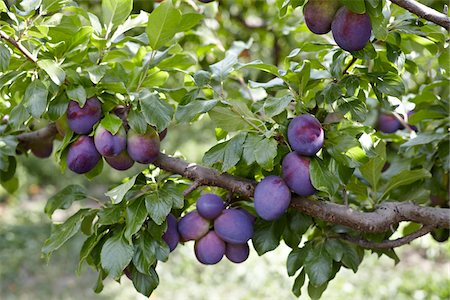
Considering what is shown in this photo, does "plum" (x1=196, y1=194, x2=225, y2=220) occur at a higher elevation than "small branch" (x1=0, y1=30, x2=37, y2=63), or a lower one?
lower

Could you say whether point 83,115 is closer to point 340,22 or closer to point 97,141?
point 97,141

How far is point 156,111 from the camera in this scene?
3.51 feet

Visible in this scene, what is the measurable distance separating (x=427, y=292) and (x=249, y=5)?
189 centimetres

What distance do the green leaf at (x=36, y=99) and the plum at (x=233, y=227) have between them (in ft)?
1.25

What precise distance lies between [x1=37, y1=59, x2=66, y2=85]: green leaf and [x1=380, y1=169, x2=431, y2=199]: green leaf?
71 cm

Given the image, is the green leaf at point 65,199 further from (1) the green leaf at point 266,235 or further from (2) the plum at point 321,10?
(2) the plum at point 321,10

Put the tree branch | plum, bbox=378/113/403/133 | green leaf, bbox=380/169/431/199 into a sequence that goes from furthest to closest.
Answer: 1. plum, bbox=378/113/403/133
2. green leaf, bbox=380/169/431/199
3. the tree branch

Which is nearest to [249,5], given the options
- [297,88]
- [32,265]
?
[297,88]

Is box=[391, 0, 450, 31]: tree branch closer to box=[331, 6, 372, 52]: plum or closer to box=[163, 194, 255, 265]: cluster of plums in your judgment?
box=[331, 6, 372, 52]: plum

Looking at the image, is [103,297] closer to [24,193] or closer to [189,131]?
[24,193]

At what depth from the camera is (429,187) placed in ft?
4.83

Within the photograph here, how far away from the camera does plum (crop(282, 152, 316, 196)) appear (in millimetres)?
1016

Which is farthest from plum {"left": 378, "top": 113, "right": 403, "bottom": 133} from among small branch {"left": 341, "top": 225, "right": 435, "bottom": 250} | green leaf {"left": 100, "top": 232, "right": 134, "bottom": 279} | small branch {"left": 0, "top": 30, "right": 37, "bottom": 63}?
small branch {"left": 0, "top": 30, "right": 37, "bottom": 63}

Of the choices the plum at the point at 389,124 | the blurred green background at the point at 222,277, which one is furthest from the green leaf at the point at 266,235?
the blurred green background at the point at 222,277
